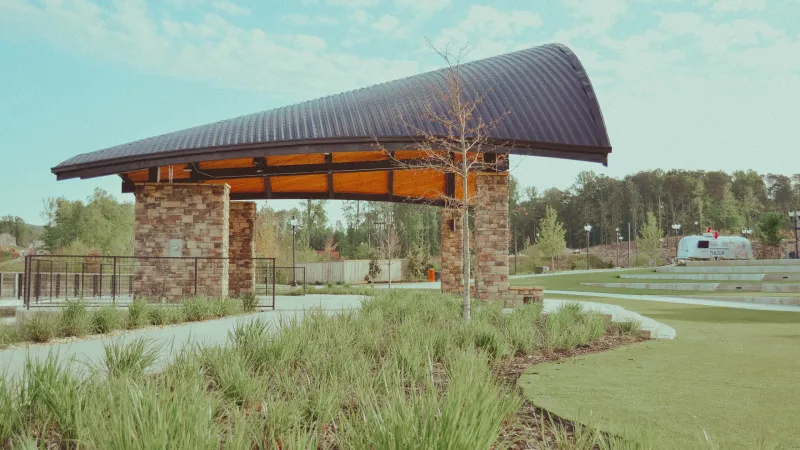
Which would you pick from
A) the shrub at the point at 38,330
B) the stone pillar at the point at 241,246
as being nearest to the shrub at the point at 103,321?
the shrub at the point at 38,330

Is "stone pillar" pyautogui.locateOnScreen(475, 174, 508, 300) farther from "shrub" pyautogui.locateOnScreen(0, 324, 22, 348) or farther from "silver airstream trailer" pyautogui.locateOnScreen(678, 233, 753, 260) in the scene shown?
"silver airstream trailer" pyautogui.locateOnScreen(678, 233, 753, 260)

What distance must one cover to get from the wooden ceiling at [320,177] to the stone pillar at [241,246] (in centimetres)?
50

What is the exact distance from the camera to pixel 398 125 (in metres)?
14.0

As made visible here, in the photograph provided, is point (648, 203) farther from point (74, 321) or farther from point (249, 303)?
point (74, 321)

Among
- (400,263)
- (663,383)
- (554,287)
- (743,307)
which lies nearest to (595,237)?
(400,263)

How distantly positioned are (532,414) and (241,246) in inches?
615

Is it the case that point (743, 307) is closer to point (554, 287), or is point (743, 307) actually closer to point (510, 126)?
point (510, 126)

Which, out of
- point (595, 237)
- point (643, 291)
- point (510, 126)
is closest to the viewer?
point (510, 126)

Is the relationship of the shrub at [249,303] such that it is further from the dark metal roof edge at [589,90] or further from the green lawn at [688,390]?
the dark metal roof edge at [589,90]

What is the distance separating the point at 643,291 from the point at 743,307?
939cm

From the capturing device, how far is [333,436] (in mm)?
3814

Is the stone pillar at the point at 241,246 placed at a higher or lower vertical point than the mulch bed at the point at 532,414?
higher

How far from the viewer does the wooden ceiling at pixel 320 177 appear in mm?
15688

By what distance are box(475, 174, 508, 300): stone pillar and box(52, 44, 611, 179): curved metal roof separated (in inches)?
45.2
